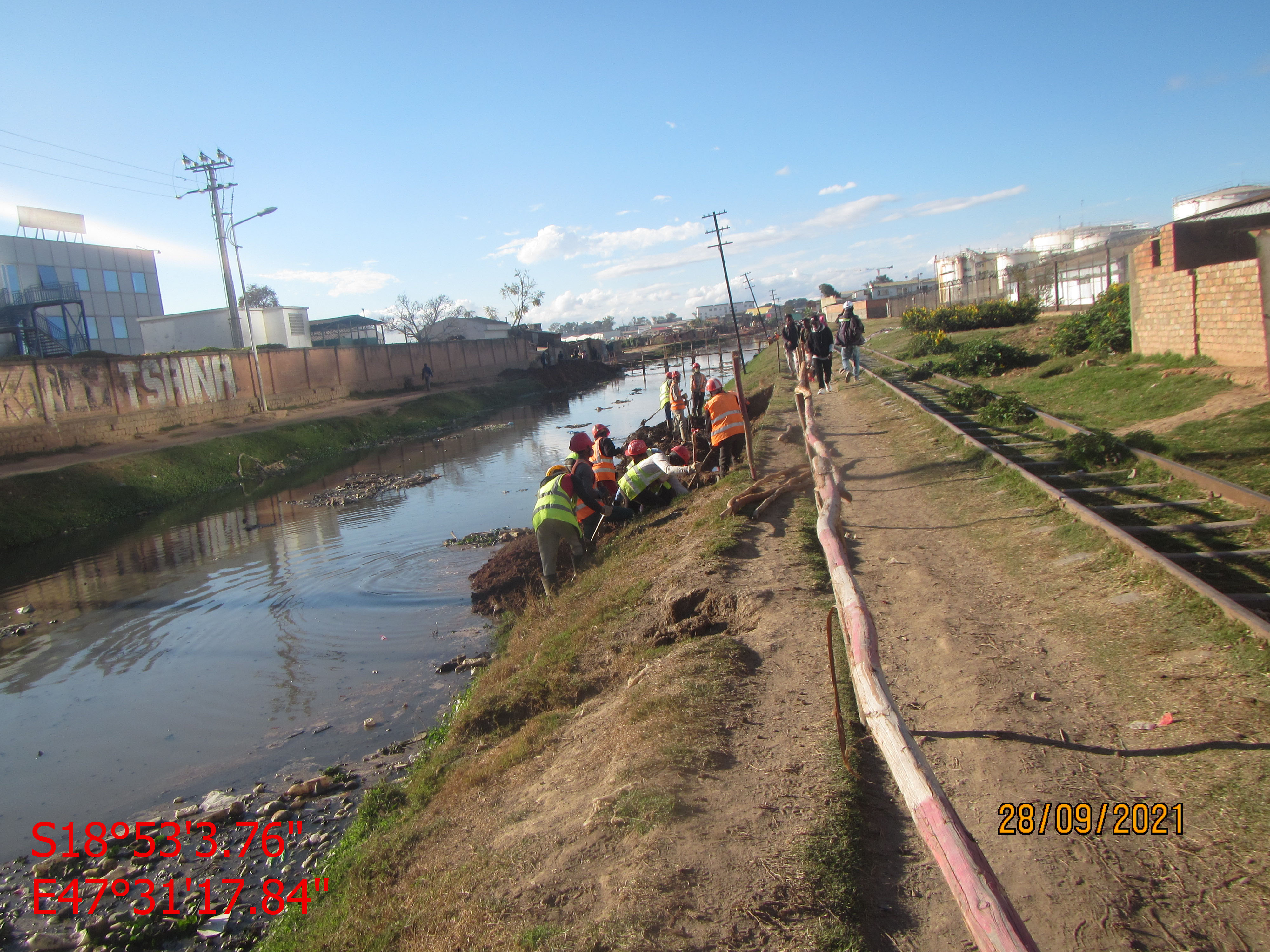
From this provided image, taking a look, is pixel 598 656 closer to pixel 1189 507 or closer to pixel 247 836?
pixel 247 836

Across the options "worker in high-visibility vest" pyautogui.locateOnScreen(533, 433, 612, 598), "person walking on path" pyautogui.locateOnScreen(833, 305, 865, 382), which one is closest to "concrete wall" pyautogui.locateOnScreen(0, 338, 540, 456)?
"worker in high-visibility vest" pyautogui.locateOnScreen(533, 433, 612, 598)

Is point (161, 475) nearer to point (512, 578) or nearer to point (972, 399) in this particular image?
point (512, 578)

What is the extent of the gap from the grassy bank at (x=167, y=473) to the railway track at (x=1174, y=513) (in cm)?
2344

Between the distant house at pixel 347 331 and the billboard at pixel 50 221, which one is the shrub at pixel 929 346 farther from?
the billboard at pixel 50 221

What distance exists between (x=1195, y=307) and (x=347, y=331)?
6195 cm

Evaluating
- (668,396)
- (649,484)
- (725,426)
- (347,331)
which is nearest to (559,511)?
(649,484)

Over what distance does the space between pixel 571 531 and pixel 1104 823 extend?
23.4 feet

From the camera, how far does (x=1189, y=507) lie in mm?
7188

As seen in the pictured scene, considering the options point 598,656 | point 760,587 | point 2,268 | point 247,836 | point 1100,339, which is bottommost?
point 247,836

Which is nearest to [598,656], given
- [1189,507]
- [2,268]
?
[1189,507]

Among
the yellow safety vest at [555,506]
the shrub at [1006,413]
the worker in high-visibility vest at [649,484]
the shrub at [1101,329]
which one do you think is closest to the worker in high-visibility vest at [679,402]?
the worker in high-visibility vest at [649,484]

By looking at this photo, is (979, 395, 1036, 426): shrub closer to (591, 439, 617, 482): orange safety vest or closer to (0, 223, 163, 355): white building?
(591, 439, 617, 482): orange safety vest

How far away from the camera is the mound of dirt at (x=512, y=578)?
1091 cm

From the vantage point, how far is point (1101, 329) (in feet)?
54.3
